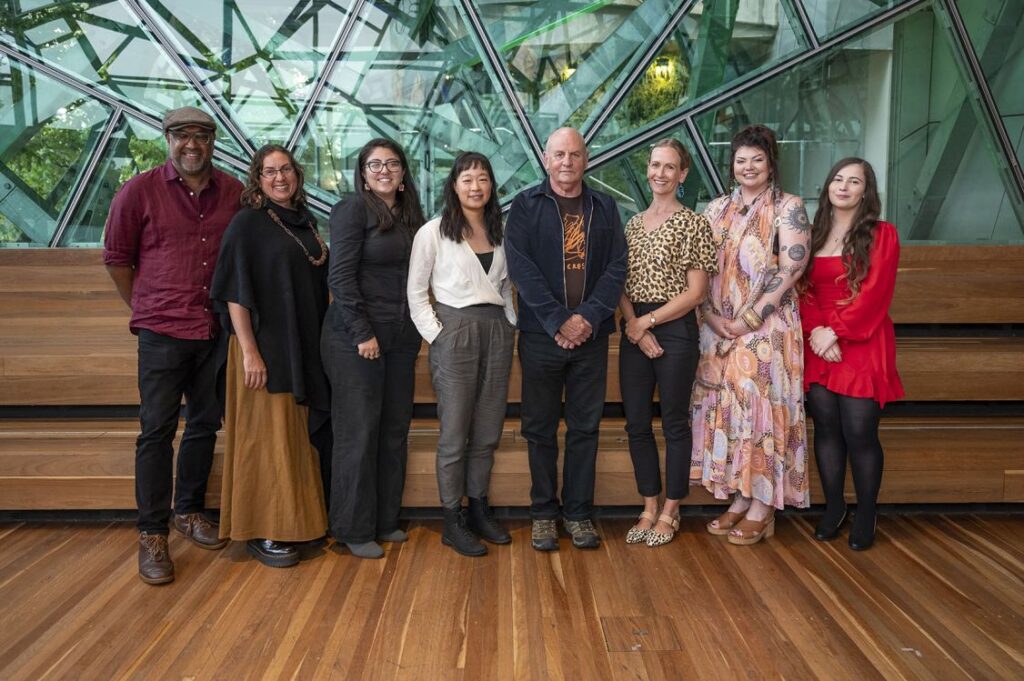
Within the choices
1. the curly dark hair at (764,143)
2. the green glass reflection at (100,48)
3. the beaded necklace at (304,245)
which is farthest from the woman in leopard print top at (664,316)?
the green glass reflection at (100,48)

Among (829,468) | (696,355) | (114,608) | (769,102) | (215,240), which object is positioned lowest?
(114,608)

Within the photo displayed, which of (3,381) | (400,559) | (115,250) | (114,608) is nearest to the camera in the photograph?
(114,608)

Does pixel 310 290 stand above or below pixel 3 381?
above

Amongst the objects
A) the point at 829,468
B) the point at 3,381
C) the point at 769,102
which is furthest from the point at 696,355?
the point at 3,381

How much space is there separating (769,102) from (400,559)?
370cm

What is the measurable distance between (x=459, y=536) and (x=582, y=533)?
0.49 m

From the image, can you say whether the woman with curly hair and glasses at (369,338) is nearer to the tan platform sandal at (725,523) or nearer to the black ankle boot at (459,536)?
the black ankle boot at (459,536)

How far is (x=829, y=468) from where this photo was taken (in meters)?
3.15

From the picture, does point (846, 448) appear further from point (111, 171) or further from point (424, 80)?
point (111, 171)

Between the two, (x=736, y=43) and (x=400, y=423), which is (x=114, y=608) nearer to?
(x=400, y=423)

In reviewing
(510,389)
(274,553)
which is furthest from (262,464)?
(510,389)

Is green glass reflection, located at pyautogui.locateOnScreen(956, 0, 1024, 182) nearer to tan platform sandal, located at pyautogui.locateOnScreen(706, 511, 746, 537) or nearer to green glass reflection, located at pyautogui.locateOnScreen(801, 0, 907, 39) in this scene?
green glass reflection, located at pyautogui.locateOnScreen(801, 0, 907, 39)

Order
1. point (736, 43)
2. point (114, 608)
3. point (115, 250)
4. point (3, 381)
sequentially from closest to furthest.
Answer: point (114, 608), point (115, 250), point (3, 381), point (736, 43)

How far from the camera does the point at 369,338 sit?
9.23 ft
